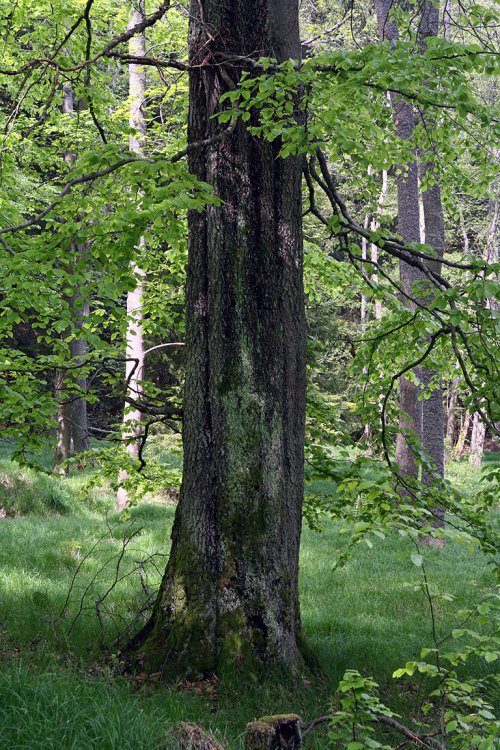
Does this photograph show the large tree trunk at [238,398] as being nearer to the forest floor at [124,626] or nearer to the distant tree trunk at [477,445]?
the forest floor at [124,626]

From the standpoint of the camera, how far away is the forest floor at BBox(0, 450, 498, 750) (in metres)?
3.46

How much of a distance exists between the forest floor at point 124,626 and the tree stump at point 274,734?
1.46 feet

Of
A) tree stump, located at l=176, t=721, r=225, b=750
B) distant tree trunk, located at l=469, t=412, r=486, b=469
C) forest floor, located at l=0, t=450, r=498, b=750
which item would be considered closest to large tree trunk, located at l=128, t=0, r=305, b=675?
forest floor, located at l=0, t=450, r=498, b=750

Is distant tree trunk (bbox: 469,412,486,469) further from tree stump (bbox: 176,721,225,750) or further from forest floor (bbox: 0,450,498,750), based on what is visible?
tree stump (bbox: 176,721,225,750)

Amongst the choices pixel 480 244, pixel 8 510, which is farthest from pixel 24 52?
pixel 480 244

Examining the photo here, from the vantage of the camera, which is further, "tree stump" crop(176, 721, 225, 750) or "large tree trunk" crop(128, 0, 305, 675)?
"large tree trunk" crop(128, 0, 305, 675)

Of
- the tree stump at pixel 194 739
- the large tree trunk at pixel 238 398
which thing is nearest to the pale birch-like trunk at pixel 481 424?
the large tree trunk at pixel 238 398

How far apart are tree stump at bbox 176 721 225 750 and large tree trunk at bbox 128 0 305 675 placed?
1.06m

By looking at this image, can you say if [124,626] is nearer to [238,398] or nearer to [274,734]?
[238,398]

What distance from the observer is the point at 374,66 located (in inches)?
161

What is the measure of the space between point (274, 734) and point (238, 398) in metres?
2.19

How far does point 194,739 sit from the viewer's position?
3309mm

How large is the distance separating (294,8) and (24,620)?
515 cm

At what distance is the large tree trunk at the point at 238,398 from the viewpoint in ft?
15.0
